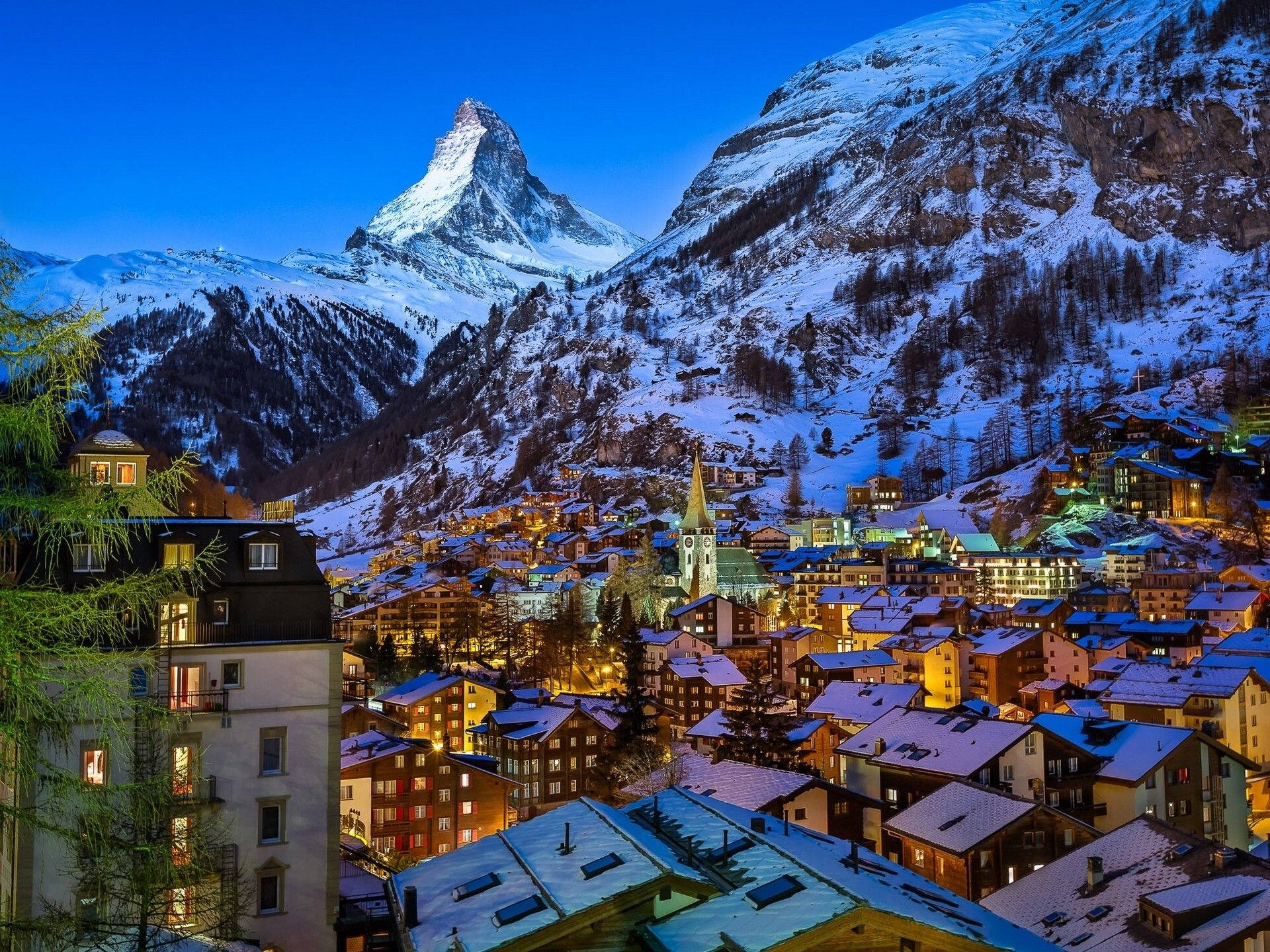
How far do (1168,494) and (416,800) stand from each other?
3793 inches

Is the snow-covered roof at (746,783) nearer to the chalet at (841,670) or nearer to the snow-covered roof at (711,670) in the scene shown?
the snow-covered roof at (711,670)

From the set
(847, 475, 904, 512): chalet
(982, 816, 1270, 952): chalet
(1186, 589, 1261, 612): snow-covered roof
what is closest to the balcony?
(982, 816, 1270, 952): chalet

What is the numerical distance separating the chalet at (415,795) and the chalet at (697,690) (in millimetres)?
21235

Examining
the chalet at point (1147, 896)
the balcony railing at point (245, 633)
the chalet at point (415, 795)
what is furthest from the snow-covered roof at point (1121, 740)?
the balcony railing at point (245, 633)

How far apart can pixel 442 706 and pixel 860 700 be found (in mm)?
21598

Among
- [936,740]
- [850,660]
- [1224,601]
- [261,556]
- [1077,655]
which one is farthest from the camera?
[1224,601]

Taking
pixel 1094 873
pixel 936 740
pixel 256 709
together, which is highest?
pixel 256 709

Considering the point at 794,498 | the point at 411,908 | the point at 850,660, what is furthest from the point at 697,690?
the point at 794,498

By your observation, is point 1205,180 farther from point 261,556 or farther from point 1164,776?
point 261,556

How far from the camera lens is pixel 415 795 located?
133 ft

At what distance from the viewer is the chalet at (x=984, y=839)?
28.3 m

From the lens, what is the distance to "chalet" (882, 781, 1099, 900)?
28.3 m

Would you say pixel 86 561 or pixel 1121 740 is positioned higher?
pixel 86 561

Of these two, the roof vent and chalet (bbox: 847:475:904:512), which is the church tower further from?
the roof vent
